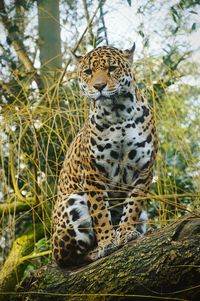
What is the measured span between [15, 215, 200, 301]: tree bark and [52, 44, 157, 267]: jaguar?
338 millimetres

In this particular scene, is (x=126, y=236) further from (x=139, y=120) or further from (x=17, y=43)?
(x=17, y=43)

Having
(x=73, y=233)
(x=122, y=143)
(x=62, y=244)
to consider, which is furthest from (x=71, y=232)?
(x=122, y=143)

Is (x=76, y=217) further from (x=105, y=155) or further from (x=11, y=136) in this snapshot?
(x=11, y=136)

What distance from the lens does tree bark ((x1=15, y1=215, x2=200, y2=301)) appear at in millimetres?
4535

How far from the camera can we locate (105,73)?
5.81 metres

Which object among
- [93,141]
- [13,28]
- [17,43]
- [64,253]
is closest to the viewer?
[93,141]

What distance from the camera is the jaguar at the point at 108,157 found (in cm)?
581

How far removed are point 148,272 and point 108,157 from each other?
1353mm

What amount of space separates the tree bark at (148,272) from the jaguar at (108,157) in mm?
338

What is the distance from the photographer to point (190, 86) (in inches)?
282

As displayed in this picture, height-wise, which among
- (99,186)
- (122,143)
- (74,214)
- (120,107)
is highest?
(120,107)

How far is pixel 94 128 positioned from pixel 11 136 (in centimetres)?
151

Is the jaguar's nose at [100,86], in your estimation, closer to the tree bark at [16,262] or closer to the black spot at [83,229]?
the black spot at [83,229]

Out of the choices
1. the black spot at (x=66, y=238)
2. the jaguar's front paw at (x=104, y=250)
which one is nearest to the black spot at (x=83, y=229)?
the black spot at (x=66, y=238)
